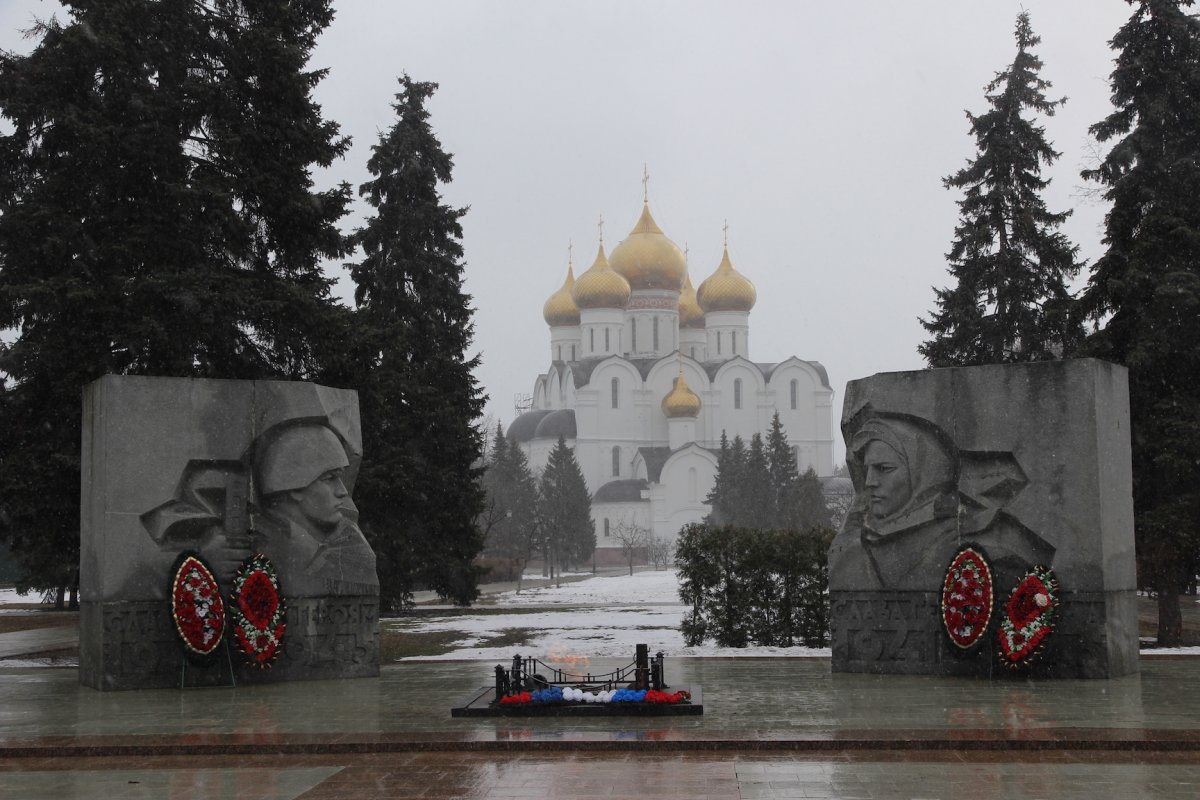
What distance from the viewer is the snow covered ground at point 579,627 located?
19.0 m

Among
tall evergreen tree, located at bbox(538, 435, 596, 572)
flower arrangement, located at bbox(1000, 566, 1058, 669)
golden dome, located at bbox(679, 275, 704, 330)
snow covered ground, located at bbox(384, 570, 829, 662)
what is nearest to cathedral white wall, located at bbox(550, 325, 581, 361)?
golden dome, located at bbox(679, 275, 704, 330)

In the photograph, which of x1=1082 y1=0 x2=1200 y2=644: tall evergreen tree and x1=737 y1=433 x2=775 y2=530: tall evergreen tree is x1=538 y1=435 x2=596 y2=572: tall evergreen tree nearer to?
x1=737 y1=433 x2=775 y2=530: tall evergreen tree

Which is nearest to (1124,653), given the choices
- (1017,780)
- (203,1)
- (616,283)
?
(1017,780)

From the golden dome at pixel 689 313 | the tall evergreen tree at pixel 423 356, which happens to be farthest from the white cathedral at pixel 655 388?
the tall evergreen tree at pixel 423 356

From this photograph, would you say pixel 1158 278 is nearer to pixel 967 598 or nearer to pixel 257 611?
pixel 967 598

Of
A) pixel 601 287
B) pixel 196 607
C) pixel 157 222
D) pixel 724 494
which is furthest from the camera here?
pixel 601 287

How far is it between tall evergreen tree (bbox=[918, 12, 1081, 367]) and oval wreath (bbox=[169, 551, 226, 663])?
58.2 ft

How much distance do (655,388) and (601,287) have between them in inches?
327

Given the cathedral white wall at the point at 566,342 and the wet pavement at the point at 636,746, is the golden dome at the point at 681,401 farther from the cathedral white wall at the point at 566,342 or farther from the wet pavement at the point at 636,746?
the wet pavement at the point at 636,746

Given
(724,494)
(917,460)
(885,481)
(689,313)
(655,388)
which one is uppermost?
(689,313)

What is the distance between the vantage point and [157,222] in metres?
19.0

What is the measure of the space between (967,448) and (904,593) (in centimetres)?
173

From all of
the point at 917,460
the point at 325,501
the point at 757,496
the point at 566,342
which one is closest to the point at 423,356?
the point at 325,501

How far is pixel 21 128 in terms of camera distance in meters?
19.2
